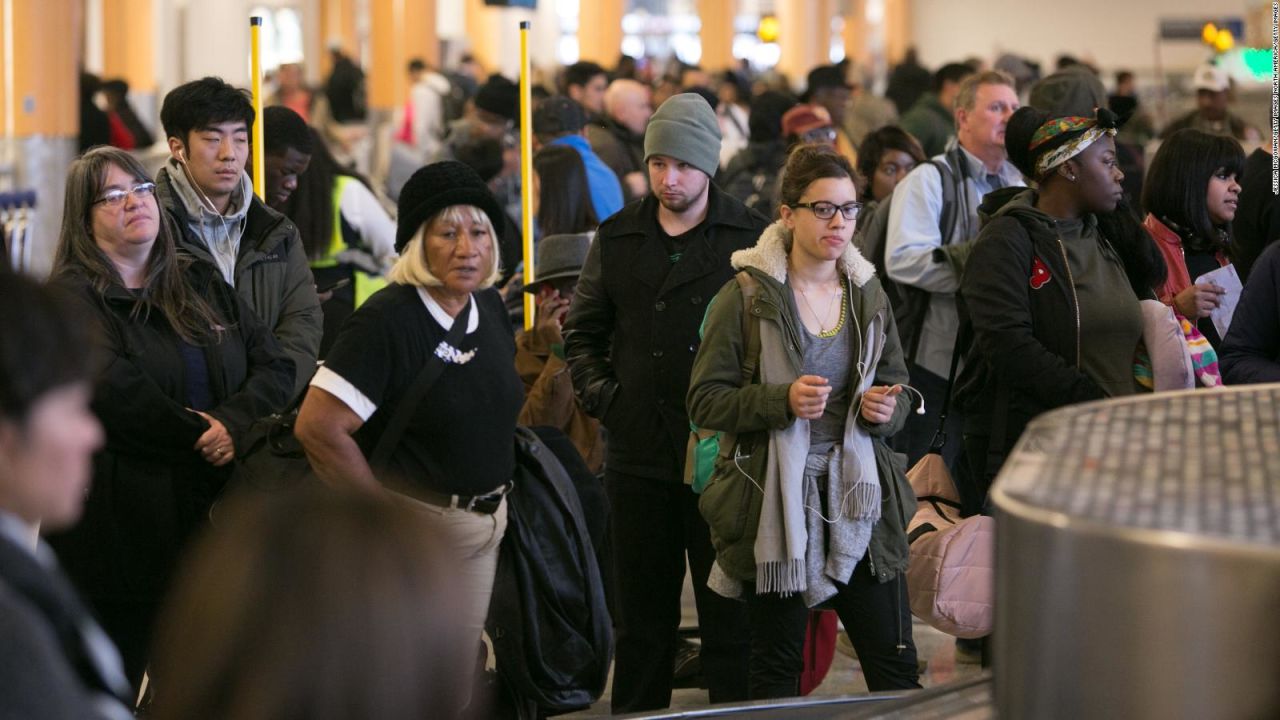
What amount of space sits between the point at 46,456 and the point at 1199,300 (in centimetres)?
439

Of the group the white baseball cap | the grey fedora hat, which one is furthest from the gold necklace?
the white baseball cap

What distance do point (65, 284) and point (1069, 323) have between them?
2.72m

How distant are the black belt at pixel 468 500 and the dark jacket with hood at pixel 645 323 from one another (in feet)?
2.38

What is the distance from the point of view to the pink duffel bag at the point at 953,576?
15.2ft

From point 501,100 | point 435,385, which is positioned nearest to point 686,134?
point 435,385

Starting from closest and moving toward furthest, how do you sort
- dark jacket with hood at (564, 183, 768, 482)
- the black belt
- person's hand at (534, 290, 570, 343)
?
the black belt
dark jacket with hood at (564, 183, 768, 482)
person's hand at (534, 290, 570, 343)

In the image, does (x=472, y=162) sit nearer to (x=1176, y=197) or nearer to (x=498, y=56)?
(x=1176, y=197)

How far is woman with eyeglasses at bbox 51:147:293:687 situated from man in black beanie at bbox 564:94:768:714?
1022 mm

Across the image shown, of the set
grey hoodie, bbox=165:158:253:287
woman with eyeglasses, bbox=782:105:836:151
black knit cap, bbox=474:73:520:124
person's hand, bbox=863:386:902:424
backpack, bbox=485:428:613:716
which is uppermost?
black knit cap, bbox=474:73:520:124

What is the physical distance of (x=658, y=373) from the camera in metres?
5.28

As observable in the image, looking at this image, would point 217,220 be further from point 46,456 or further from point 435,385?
point 46,456

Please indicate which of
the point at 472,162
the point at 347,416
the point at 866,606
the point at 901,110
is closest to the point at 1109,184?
the point at 866,606

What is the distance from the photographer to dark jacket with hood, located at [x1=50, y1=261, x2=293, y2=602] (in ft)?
15.3

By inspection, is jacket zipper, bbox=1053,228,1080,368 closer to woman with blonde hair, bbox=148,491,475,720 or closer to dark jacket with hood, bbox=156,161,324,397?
dark jacket with hood, bbox=156,161,324,397
